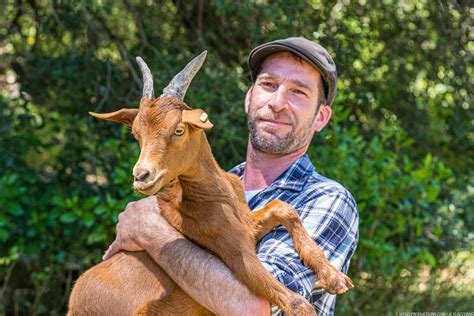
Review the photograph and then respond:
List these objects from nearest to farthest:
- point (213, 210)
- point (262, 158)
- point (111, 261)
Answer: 1. point (213, 210)
2. point (111, 261)
3. point (262, 158)

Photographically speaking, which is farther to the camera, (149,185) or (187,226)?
(187,226)

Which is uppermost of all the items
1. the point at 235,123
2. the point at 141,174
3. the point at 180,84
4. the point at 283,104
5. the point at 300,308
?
the point at 180,84

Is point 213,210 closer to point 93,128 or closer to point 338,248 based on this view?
point 338,248

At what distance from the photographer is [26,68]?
7.67m

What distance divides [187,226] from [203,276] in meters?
0.25

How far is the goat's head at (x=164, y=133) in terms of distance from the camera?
2.60 metres

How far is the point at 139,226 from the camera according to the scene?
3.26 meters

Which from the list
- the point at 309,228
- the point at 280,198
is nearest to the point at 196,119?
the point at 309,228

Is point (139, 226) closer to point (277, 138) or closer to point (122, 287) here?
point (122, 287)

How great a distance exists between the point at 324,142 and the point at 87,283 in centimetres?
390

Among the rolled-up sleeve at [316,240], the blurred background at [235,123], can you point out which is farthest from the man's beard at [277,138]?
the blurred background at [235,123]

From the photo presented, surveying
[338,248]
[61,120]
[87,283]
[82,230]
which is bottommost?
[82,230]

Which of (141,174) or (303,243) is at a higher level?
(141,174)

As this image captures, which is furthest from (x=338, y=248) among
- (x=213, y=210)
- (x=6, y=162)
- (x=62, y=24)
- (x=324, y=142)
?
(x=62, y=24)
